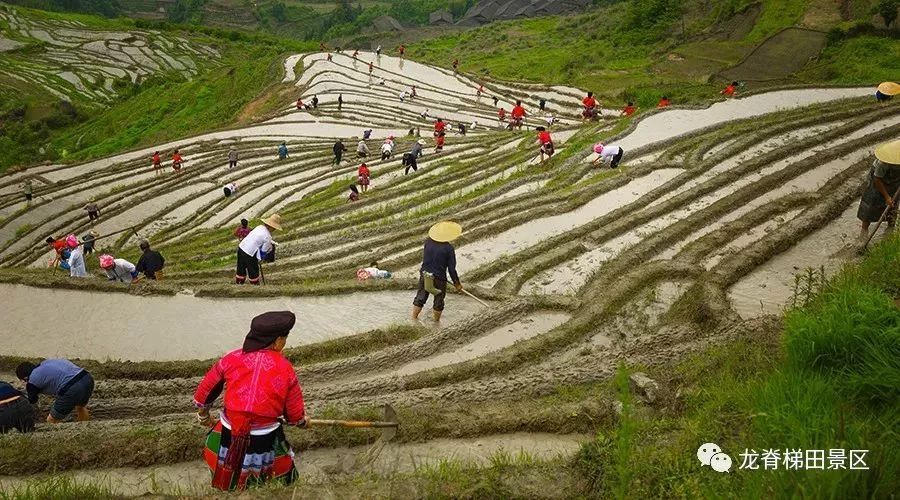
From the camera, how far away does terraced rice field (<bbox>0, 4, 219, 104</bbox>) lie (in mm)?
64688

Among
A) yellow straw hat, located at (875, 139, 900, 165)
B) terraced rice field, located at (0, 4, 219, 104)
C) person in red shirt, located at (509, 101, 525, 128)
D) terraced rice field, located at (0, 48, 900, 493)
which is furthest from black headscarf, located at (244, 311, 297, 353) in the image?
terraced rice field, located at (0, 4, 219, 104)

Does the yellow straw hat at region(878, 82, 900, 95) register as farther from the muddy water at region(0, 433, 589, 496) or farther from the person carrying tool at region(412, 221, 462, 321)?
the muddy water at region(0, 433, 589, 496)

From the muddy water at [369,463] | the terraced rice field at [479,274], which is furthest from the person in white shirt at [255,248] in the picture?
the muddy water at [369,463]

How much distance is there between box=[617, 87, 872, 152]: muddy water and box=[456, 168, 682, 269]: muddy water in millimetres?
3848

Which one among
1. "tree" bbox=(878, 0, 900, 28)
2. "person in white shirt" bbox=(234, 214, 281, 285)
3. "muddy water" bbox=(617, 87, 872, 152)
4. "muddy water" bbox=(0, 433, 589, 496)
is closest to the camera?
"muddy water" bbox=(0, 433, 589, 496)

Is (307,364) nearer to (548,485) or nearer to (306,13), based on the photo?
(548,485)

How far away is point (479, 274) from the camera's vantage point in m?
11.9

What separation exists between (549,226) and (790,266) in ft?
18.3

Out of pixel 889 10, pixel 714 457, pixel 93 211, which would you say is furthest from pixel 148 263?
pixel 889 10

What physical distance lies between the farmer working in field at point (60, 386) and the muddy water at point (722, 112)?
17132 millimetres

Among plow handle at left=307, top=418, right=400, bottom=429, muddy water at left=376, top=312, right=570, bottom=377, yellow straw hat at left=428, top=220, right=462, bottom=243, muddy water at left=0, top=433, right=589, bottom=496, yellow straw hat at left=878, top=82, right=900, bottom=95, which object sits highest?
yellow straw hat at left=878, top=82, right=900, bottom=95

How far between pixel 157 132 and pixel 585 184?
131 ft

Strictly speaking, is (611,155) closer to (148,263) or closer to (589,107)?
(589,107)

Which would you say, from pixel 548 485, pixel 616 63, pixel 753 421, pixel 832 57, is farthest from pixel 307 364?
pixel 616 63
